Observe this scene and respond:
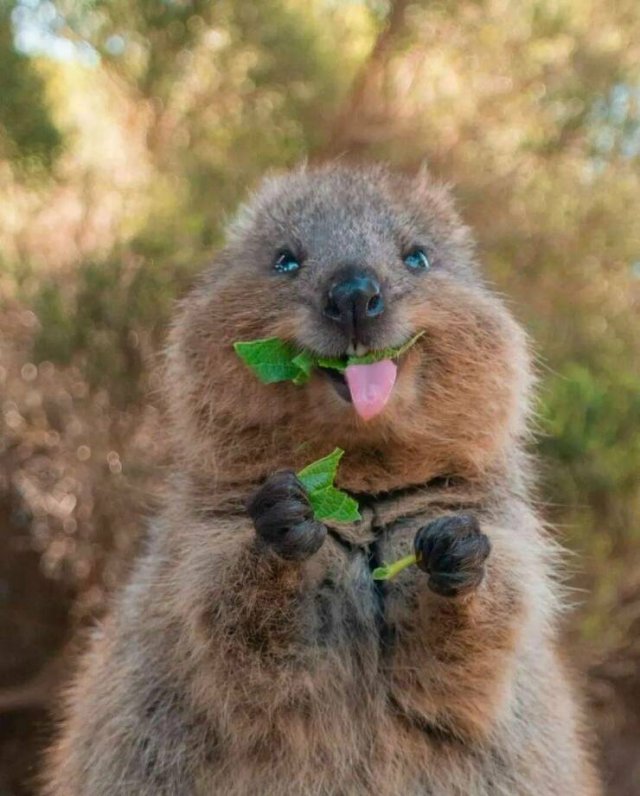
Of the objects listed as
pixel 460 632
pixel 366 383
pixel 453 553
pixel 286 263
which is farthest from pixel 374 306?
pixel 460 632

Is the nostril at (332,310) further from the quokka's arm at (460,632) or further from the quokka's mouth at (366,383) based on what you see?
the quokka's arm at (460,632)

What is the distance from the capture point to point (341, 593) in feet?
9.34

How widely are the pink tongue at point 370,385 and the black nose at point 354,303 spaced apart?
0.35 ft

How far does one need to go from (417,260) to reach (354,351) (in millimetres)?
692

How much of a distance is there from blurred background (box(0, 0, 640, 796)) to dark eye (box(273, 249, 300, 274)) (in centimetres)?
244

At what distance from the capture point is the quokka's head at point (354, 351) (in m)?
→ 2.82

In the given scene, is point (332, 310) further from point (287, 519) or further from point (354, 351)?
point (287, 519)

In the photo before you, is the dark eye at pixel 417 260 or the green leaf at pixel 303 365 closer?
the green leaf at pixel 303 365

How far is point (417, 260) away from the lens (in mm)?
3334

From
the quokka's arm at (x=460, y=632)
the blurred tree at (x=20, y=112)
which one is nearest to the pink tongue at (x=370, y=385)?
the quokka's arm at (x=460, y=632)

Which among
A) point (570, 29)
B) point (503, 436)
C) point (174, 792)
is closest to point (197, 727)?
point (174, 792)

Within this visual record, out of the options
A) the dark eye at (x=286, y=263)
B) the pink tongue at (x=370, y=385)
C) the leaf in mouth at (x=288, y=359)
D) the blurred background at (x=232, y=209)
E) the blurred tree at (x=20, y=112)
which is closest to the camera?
the pink tongue at (x=370, y=385)

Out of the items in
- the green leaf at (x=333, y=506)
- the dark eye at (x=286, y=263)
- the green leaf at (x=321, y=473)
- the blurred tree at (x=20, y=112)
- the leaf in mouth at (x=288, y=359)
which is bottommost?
the green leaf at (x=333, y=506)

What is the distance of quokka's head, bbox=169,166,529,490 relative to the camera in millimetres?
2818
